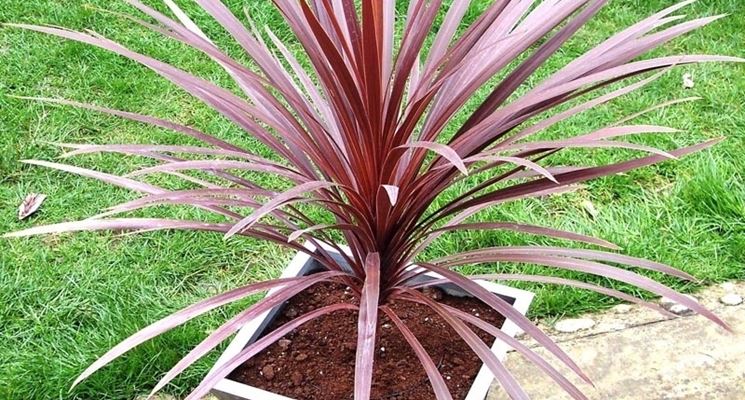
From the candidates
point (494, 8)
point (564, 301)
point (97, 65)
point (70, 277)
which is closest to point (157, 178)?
point (70, 277)

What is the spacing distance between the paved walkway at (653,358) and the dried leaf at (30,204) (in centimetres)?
149

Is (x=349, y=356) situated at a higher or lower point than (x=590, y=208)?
lower

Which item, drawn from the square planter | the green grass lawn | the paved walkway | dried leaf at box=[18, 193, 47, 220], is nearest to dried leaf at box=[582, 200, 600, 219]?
the green grass lawn

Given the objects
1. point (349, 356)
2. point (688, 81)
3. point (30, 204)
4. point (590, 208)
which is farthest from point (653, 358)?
point (30, 204)

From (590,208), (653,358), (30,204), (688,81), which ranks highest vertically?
(688,81)

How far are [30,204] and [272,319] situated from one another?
4.35 ft

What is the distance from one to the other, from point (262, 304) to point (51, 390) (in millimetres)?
966

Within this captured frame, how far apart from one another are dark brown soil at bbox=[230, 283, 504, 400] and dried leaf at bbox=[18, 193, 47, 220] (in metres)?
1.27

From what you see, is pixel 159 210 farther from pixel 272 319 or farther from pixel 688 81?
pixel 688 81

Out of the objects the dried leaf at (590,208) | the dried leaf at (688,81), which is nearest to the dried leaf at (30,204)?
the dried leaf at (590,208)

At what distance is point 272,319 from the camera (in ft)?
5.09

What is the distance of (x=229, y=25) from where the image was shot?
1.30 m

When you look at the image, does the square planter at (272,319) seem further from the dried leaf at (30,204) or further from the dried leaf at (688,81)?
the dried leaf at (688,81)

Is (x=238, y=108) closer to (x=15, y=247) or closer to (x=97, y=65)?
(x=15, y=247)
